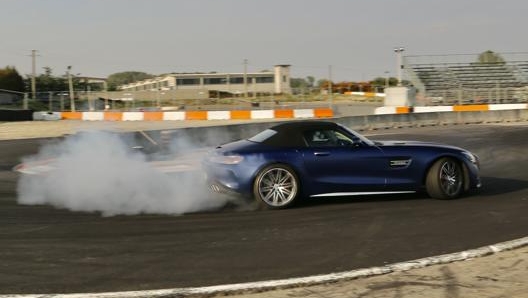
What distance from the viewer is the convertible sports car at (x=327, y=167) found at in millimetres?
7312

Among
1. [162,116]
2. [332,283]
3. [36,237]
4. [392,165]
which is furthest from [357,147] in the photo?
[162,116]

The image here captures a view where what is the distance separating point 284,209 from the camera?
287 inches

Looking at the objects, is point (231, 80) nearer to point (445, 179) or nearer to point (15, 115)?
point (15, 115)

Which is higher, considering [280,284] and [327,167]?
[327,167]

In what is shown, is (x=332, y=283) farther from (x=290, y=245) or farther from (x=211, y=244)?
(x=211, y=244)

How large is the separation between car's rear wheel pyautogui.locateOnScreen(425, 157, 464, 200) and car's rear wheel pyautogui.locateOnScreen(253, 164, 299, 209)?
1848mm

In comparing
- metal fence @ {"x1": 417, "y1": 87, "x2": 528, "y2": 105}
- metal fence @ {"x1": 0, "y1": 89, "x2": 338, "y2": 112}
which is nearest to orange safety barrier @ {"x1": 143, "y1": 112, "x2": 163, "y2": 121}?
metal fence @ {"x1": 0, "y1": 89, "x2": 338, "y2": 112}

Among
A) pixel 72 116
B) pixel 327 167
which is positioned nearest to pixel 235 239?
pixel 327 167

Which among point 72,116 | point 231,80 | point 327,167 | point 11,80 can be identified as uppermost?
point 231,80

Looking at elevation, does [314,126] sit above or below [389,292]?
above

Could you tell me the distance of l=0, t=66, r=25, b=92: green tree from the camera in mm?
64562

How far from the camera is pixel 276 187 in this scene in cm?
734

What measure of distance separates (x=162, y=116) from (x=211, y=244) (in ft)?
72.1

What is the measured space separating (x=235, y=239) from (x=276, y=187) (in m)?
1.69
